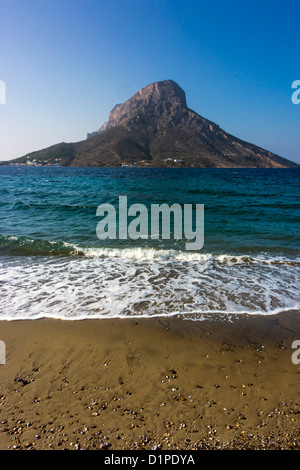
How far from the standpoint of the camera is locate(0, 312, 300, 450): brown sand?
3.31 m

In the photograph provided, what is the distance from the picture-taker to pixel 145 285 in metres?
7.93

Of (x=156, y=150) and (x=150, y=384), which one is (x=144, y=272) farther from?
(x=156, y=150)

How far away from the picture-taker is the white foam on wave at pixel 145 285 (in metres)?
6.56

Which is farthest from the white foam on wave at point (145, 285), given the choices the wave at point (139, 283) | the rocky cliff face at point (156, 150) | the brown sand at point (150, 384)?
the rocky cliff face at point (156, 150)

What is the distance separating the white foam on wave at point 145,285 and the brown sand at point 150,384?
54 centimetres

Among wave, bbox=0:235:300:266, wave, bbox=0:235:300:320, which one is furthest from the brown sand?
wave, bbox=0:235:300:266

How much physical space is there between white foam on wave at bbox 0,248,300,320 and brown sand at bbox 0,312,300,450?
538 mm

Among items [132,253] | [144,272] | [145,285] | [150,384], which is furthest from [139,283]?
[150,384]

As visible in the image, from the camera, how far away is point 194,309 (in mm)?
6578

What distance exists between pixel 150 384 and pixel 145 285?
385 cm

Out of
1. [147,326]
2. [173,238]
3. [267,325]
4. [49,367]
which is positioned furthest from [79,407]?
[173,238]

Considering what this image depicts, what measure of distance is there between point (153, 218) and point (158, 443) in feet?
50.6

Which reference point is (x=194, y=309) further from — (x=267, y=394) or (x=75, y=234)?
(x=75, y=234)

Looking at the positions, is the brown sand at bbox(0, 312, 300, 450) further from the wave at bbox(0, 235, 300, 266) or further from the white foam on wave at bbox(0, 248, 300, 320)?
the wave at bbox(0, 235, 300, 266)
